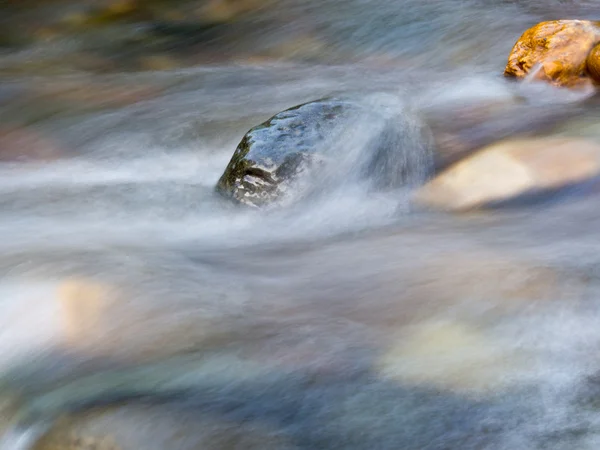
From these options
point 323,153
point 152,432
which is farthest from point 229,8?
point 152,432

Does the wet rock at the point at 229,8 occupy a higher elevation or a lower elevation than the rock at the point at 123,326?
higher

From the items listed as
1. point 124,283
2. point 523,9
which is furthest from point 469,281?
point 523,9

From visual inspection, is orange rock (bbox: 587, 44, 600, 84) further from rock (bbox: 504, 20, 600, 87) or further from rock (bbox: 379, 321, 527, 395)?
rock (bbox: 379, 321, 527, 395)

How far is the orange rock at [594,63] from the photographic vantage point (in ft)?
17.5

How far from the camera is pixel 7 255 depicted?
3.61 m

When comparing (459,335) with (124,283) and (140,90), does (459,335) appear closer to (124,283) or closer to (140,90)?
(124,283)

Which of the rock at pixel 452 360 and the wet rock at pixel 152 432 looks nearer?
the wet rock at pixel 152 432

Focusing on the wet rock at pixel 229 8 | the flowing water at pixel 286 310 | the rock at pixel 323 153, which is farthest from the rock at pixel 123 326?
the wet rock at pixel 229 8

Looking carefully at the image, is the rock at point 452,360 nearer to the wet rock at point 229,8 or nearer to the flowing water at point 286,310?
the flowing water at point 286,310

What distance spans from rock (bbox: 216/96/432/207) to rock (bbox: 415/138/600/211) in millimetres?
208

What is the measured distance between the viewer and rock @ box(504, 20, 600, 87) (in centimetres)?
546

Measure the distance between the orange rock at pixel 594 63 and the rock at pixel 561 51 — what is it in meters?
0.04

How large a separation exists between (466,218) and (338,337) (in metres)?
1.41

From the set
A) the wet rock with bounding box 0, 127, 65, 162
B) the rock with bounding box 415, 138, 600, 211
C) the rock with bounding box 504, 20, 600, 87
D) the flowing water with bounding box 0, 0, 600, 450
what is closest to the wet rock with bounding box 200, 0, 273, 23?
the wet rock with bounding box 0, 127, 65, 162
